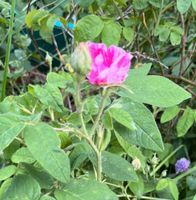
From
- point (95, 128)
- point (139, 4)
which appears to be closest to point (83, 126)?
point (95, 128)

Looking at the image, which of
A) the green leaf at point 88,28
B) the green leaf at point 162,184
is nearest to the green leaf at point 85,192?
the green leaf at point 162,184

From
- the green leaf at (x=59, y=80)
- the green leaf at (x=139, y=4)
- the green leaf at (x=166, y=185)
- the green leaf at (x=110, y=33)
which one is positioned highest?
the green leaf at (x=59, y=80)

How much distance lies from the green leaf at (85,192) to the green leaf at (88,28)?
1.50 feet

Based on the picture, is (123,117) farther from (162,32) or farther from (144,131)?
(162,32)

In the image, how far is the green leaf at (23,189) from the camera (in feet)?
2.35

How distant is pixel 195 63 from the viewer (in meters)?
1.62

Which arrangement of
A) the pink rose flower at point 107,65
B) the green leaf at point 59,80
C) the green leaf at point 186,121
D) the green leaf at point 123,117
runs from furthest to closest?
1. the green leaf at point 186,121
2. the green leaf at point 59,80
3. the green leaf at point 123,117
4. the pink rose flower at point 107,65

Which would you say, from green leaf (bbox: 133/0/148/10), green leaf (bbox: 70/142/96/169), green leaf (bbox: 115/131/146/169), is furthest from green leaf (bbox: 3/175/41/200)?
green leaf (bbox: 133/0/148/10)

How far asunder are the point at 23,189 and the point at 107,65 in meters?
0.19

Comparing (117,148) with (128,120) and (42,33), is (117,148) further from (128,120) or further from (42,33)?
(42,33)

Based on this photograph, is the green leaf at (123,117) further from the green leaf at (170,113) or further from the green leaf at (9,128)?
the green leaf at (170,113)

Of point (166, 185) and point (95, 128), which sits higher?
point (95, 128)

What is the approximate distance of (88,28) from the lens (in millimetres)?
1145

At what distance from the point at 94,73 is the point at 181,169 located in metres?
0.65
